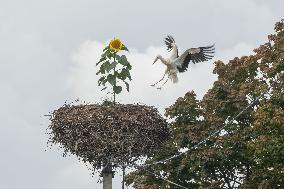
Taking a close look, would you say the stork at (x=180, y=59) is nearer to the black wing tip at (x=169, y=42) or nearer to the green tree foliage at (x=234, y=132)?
the black wing tip at (x=169, y=42)

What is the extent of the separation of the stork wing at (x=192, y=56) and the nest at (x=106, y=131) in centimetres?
126

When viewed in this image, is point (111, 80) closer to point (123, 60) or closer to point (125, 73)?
point (125, 73)

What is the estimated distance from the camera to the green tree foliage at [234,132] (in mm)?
21484

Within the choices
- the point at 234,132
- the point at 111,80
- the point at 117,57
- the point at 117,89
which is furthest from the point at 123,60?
the point at 234,132

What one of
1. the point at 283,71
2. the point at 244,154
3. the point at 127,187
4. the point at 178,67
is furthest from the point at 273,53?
the point at 178,67

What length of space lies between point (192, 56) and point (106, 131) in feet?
9.49

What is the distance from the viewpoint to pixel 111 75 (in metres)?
15.2

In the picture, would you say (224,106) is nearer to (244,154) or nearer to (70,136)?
(244,154)

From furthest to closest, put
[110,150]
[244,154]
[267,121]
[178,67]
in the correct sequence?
[244,154]
[267,121]
[178,67]
[110,150]

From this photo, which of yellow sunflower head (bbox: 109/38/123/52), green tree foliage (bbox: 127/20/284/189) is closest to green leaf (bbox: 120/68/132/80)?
yellow sunflower head (bbox: 109/38/123/52)

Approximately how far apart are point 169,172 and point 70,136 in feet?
32.7

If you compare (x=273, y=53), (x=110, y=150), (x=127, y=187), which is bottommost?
(x=110, y=150)

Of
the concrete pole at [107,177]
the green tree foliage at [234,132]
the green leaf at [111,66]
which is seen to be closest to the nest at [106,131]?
the concrete pole at [107,177]

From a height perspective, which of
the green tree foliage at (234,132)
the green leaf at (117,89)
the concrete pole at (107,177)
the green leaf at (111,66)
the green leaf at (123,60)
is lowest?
the concrete pole at (107,177)
